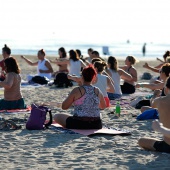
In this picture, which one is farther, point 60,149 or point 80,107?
point 80,107

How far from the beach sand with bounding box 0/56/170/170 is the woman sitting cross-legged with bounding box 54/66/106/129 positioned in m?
0.26

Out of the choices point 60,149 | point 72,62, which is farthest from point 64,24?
point 60,149

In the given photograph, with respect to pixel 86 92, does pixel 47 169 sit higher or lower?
lower

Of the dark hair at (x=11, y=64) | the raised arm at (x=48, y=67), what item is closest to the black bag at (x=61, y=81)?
the raised arm at (x=48, y=67)

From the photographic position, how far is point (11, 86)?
10328 mm

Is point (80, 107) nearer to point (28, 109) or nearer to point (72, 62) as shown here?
point (28, 109)

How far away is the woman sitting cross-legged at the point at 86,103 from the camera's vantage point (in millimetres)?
8297

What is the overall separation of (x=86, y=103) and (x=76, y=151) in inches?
47.7

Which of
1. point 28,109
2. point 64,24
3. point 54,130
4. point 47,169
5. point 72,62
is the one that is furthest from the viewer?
point 64,24

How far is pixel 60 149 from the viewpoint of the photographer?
7.34 meters

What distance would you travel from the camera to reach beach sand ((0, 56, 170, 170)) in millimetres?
6527

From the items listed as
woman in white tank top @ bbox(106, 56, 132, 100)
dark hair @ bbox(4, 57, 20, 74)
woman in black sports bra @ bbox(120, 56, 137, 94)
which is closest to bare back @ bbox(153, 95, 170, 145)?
dark hair @ bbox(4, 57, 20, 74)

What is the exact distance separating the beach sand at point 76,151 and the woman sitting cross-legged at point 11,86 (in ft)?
3.41

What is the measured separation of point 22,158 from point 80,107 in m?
1.73
